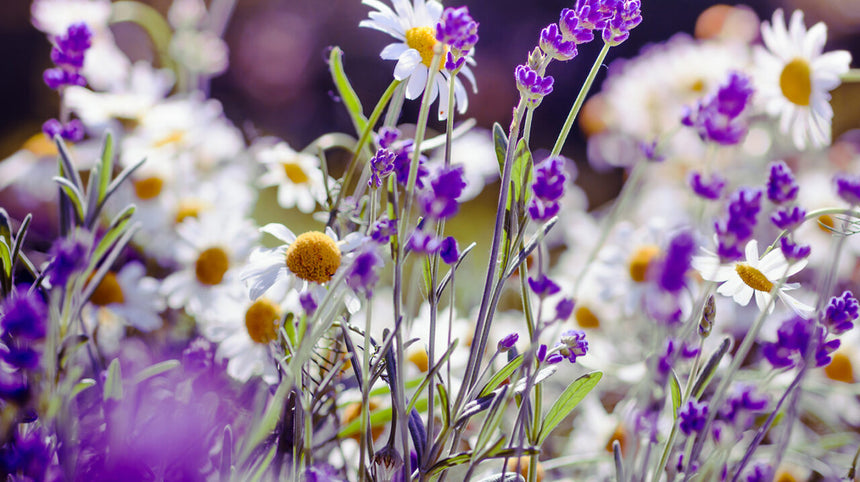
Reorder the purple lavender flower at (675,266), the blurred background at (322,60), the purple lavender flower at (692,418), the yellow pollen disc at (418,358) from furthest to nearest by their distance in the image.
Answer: the blurred background at (322,60) < the yellow pollen disc at (418,358) < the purple lavender flower at (692,418) < the purple lavender flower at (675,266)

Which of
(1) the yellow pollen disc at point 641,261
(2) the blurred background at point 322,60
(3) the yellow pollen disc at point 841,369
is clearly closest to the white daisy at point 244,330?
(1) the yellow pollen disc at point 641,261

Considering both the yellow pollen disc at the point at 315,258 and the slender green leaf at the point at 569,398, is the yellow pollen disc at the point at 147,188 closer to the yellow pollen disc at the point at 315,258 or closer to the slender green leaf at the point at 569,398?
the yellow pollen disc at the point at 315,258

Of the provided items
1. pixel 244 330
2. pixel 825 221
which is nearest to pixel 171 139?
pixel 244 330

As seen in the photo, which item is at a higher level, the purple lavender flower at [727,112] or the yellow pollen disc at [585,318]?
the purple lavender flower at [727,112]

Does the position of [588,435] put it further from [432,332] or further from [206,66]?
[206,66]

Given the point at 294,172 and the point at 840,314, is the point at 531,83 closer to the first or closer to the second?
the point at 840,314

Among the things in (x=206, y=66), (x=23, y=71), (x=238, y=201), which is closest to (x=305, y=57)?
(x=23, y=71)
